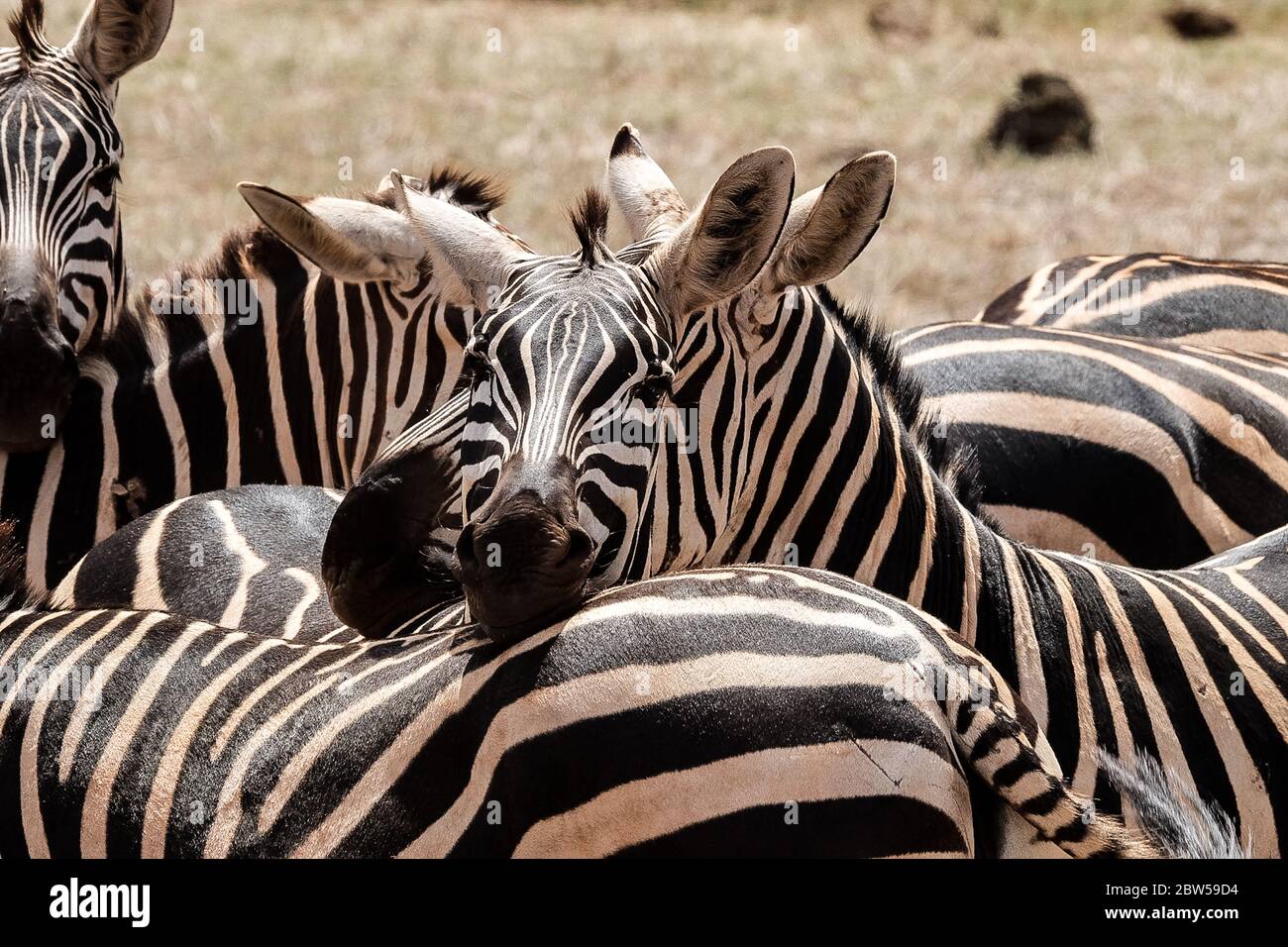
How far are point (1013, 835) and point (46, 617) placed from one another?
206 cm

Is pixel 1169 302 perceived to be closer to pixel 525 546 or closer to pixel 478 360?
pixel 478 360

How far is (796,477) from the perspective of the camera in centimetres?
381

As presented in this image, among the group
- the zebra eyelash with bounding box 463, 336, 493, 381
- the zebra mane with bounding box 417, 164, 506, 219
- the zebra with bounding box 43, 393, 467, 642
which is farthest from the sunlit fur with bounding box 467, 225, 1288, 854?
the zebra mane with bounding box 417, 164, 506, 219

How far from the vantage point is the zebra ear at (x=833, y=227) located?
3639 mm

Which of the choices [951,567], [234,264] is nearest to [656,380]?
[951,567]

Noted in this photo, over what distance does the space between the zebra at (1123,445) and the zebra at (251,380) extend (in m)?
1.69

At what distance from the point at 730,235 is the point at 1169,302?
418cm

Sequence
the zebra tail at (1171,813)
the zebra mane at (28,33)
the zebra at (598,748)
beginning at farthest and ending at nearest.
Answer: the zebra mane at (28,33), the zebra tail at (1171,813), the zebra at (598,748)

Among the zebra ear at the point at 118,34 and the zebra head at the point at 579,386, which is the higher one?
the zebra ear at the point at 118,34

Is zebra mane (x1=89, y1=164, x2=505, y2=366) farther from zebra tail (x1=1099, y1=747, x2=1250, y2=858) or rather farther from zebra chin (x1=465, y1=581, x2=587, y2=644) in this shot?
zebra tail (x1=1099, y1=747, x2=1250, y2=858)

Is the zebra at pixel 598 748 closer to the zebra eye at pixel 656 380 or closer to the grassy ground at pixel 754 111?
the zebra eye at pixel 656 380

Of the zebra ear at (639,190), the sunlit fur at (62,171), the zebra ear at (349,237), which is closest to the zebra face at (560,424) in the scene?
the zebra ear at (639,190)

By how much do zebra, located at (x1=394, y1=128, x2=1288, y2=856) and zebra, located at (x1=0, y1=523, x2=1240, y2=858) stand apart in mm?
361

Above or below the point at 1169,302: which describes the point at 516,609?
below
